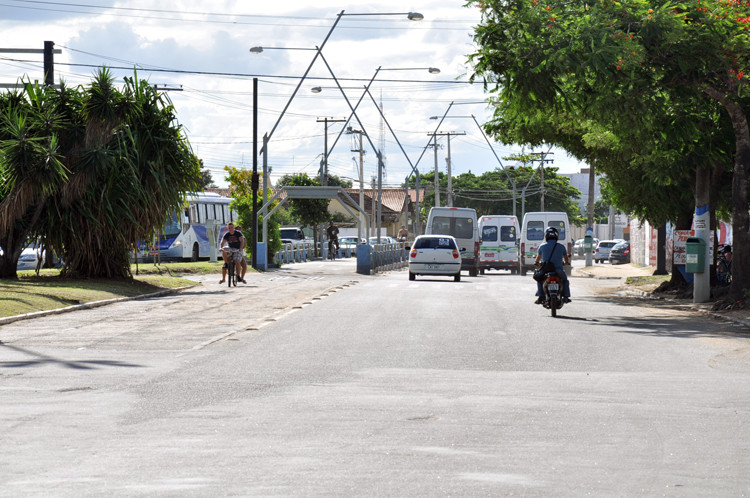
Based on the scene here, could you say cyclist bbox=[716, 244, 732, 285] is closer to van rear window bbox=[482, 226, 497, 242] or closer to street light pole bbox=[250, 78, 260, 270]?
van rear window bbox=[482, 226, 497, 242]

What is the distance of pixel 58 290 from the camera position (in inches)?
838

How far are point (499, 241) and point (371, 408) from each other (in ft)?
116

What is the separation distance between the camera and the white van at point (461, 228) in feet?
133

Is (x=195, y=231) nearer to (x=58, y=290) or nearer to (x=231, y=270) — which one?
(x=231, y=270)

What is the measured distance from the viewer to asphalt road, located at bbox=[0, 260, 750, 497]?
5.96 meters

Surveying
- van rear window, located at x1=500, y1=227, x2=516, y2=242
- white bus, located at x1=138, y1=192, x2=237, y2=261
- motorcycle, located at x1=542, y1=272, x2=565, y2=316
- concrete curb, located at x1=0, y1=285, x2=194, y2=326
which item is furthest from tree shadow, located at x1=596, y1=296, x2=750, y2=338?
white bus, located at x1=138, y1=192, x2=237, y2=261

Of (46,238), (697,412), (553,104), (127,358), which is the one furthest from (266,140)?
(697,412)

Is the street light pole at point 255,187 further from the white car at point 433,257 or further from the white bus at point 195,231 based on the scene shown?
the white car at point 433,257

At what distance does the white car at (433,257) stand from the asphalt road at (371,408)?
17755 millimetres

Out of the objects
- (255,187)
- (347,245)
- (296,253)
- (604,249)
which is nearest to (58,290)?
A: (255,187)

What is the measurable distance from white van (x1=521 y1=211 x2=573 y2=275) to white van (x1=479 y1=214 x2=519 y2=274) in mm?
1322

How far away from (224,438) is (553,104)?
13179mm

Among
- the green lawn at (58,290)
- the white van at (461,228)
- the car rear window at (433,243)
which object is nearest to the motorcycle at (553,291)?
the green lawn at (58,290)

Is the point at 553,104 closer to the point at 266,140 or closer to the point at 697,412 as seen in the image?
the point at 697,412
